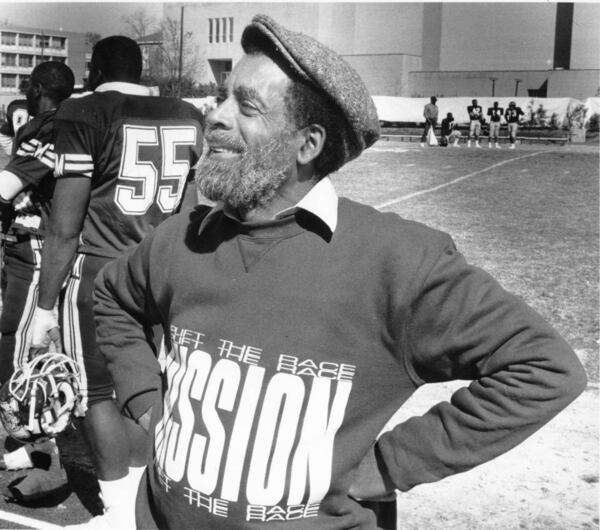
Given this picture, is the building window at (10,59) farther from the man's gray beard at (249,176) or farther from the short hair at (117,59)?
the man's gray beard at (249,176)

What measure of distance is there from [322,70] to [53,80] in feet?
10.3

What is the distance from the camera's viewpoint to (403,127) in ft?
127

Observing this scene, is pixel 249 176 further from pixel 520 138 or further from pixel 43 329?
pixel 520 138

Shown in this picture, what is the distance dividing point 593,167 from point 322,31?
57.3 metres

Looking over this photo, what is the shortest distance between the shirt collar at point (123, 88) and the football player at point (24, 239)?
0.34 metres

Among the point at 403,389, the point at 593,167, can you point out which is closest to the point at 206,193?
the point at 403,389

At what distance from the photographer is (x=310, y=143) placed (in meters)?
2.26

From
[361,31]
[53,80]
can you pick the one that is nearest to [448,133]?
[53,80]

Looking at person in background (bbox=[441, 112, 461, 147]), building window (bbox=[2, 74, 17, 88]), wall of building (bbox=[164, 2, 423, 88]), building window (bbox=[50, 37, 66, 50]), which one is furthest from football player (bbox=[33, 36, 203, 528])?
building window (bbox=[2, 74, 17, 88])

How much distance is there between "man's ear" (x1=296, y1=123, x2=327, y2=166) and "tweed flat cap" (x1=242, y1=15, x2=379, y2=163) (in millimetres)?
62

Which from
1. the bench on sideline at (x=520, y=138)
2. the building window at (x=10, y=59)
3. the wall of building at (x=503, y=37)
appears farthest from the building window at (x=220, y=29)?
the bench on sideline at (x=520, y=138)

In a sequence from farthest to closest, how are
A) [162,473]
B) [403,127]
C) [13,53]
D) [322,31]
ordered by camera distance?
[13,53]
[322,31]
[403,127]
[162,473]

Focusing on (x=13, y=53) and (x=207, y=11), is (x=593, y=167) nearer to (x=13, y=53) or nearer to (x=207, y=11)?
(x=207, y=11)

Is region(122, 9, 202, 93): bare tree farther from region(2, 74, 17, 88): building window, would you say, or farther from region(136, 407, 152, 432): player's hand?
region(136, 407, 152, 432): player's hand
